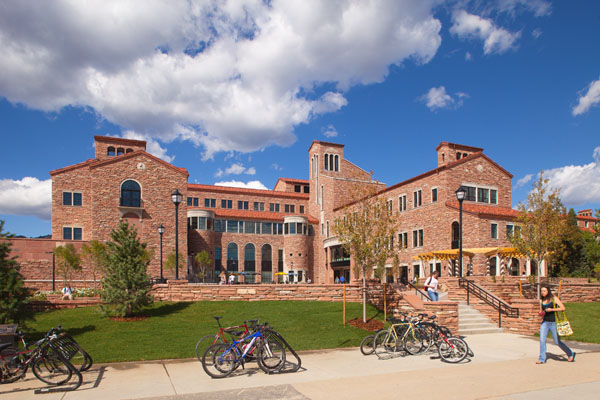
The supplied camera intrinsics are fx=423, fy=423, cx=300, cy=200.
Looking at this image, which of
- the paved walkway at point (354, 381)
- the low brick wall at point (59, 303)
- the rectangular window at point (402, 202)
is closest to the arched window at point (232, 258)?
the rectangular window at point (402, 202)

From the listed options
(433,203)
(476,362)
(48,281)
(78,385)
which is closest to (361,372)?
(476,362)

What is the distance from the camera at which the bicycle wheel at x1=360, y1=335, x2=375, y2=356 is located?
11.6m

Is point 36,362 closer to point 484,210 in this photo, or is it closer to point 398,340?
point 398,340

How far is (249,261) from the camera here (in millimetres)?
53406

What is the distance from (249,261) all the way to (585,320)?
131 ft

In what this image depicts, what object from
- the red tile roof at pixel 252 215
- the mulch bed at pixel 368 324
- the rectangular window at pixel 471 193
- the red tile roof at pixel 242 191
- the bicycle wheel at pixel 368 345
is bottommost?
the mulch bed at pixel 368 324

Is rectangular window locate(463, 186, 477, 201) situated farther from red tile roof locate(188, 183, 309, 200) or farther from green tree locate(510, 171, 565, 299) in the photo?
red tile roof locate(188, 183, 309, 200)

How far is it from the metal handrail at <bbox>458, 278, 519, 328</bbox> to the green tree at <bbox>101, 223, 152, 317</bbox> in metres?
13.5

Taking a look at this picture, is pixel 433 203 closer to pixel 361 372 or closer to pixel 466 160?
pixel 466 160

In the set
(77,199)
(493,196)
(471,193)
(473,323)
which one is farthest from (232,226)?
(473,323)

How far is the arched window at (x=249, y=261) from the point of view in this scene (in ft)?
174

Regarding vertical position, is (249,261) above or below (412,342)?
below

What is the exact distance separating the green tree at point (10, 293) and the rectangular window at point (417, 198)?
3303 centimetres

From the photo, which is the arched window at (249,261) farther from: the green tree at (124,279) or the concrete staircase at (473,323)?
the concrete staircase at (473,323)
